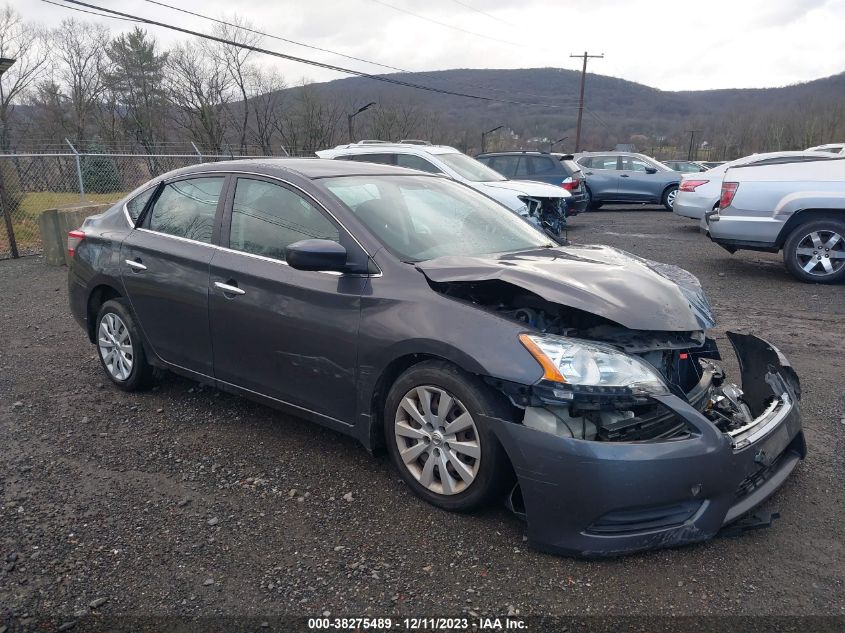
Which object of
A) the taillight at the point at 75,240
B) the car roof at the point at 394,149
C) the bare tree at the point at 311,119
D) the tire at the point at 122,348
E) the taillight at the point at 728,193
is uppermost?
the bare tree at the point at 311,119

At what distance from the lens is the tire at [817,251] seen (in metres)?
7.93

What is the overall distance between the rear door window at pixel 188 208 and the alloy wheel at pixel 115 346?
749 millimetres

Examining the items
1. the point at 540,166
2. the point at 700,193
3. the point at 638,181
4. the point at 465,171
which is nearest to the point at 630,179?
the point at 638,181

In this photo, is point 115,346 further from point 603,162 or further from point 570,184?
point 603,162

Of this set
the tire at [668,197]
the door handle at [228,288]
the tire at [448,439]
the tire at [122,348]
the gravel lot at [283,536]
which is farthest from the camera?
the tire at [668,197]

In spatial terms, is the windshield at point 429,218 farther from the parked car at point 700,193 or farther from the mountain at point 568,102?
the mountain at point 568,102

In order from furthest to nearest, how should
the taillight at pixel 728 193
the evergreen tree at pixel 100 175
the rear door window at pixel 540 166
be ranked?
the rear door window at pixel 540 166 < the evergreen tree at pixel 100 175 < the taillight at pixel 728 193

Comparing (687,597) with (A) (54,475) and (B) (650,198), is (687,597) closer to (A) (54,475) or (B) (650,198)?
(A) (54,475)

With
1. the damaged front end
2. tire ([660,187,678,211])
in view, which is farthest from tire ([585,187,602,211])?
the damaged front end

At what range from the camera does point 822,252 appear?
8.03 meters

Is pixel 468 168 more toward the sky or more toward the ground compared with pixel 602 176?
more toward the sky

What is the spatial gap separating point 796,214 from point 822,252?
57 centimetres

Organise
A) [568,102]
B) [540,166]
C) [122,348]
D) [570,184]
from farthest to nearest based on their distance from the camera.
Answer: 1. [568,102]
2. [540,166]
3. [570,184]
4. [122,348]

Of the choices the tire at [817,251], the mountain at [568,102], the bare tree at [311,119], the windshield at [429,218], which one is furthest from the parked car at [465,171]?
the mountain at [568,102]
